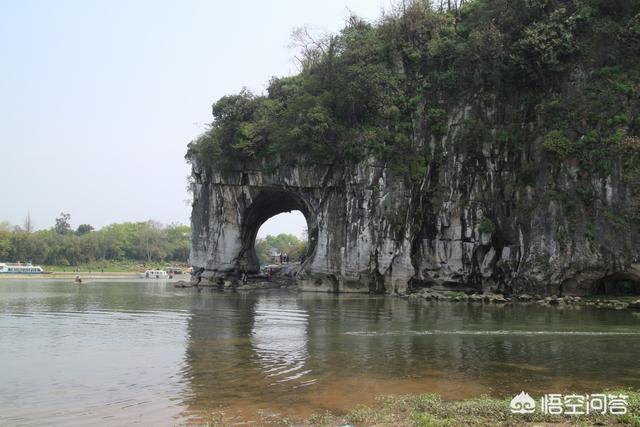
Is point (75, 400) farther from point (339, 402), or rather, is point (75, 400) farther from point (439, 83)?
point (439, 83)

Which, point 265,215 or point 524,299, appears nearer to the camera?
point 524,299

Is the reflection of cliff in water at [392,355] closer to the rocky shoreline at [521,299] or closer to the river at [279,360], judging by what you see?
the river at [279,360]

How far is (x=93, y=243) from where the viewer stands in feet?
289

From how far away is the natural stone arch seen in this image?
4250cm

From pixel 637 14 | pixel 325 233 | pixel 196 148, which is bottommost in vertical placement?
pixel 325 233

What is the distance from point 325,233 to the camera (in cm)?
3862

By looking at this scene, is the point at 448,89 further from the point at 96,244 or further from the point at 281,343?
the point at 96,244

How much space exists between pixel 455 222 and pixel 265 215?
21.8m

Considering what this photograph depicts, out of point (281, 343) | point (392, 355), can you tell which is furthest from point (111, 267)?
point (392, 355)

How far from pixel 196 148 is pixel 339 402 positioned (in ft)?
129

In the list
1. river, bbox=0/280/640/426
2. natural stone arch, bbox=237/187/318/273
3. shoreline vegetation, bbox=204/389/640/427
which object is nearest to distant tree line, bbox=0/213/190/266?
natural stone arch, bbox=237/187/318/273

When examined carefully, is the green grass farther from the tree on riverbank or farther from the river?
the tree on riverbank

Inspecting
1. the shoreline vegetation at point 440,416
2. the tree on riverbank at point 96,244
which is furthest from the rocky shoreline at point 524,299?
the tree on riverbank at point 96,244

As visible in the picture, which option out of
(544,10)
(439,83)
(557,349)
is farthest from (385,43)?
(557,349)
